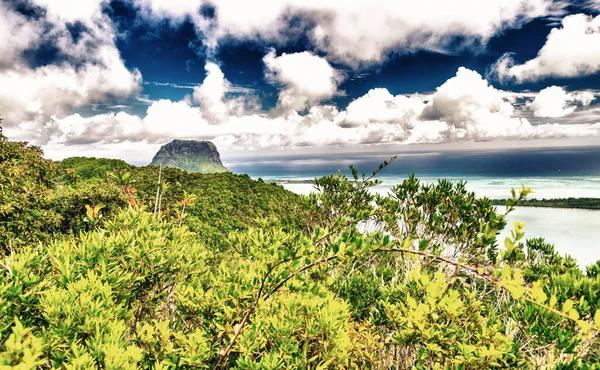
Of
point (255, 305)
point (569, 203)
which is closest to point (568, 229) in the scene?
point (569, 203)

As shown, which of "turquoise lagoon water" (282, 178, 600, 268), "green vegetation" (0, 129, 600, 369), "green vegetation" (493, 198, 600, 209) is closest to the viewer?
"green vegetation" (0, 129, 600, 369)

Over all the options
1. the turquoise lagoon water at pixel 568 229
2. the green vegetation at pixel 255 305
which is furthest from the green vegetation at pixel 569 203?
the green vegetation at pixel 255 305

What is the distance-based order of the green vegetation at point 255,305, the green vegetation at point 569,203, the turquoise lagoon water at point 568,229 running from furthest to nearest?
the green vegetation at point 569,203 → the turquoise lagoon water at point 568,229 → the green vegetation at point 255,305

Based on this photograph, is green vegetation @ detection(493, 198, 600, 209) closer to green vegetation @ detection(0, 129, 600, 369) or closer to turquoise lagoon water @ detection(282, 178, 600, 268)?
turquoise lagoon water @ detection(282, 178, 600, 268)

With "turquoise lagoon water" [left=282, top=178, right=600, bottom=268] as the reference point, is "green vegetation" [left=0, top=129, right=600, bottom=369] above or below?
above

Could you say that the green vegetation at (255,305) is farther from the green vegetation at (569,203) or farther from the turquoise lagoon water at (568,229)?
the green vegetation at (569,203)

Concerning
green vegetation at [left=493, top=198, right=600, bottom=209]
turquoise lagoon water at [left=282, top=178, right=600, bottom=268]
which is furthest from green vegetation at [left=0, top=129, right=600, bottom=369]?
green vegetation at [left=493, top=198, right=600, bottom=209]

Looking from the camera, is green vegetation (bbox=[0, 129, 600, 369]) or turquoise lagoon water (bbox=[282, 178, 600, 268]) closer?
green vegetation (bbox=[0, 129, 600, 369])

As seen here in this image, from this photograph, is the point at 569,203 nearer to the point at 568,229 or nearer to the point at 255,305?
the point at 568,229

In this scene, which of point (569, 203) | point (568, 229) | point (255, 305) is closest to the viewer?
point (255, 305)

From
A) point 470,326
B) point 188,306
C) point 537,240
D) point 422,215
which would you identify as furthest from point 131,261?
point 537,240

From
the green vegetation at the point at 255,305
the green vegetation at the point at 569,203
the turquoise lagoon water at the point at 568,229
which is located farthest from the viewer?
the green vegetation at the point at 569,203

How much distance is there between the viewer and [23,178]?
9.54m

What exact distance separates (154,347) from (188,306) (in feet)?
1.54
